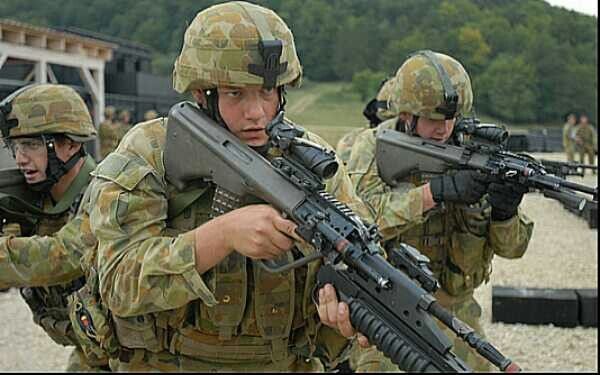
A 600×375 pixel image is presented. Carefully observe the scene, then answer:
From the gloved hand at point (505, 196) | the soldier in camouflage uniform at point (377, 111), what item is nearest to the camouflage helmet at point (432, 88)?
the gloved hand at point (505, 196)

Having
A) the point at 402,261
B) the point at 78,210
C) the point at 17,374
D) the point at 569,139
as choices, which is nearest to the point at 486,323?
the point at 17,374

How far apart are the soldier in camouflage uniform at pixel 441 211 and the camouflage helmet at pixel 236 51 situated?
1.54 meters

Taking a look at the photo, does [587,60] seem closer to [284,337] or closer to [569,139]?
[569,139]

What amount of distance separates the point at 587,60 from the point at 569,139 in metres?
17.0

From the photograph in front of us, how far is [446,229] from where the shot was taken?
14.0 ft

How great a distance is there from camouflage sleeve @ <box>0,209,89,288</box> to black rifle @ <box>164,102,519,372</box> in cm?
92

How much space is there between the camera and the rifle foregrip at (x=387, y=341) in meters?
1.86

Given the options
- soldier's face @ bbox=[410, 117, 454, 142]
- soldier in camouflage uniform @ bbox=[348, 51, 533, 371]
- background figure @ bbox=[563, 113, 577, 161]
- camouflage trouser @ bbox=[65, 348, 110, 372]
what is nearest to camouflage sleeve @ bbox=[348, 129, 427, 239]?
soldier in camouflage uniform @ bbox=[348, 51, 533, 371]

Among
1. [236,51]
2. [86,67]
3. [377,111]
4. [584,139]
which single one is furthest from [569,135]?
[236,51]

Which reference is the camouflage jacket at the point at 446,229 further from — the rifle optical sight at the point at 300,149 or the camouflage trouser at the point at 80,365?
the rifle optical sight at the point at 300,149

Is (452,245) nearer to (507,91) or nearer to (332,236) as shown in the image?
(332,236)

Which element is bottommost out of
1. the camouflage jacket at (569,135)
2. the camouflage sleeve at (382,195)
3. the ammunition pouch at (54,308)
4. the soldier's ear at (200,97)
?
the camouflage jacket at (569,135)

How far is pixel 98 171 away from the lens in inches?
104

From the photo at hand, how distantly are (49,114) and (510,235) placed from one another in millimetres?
2295
